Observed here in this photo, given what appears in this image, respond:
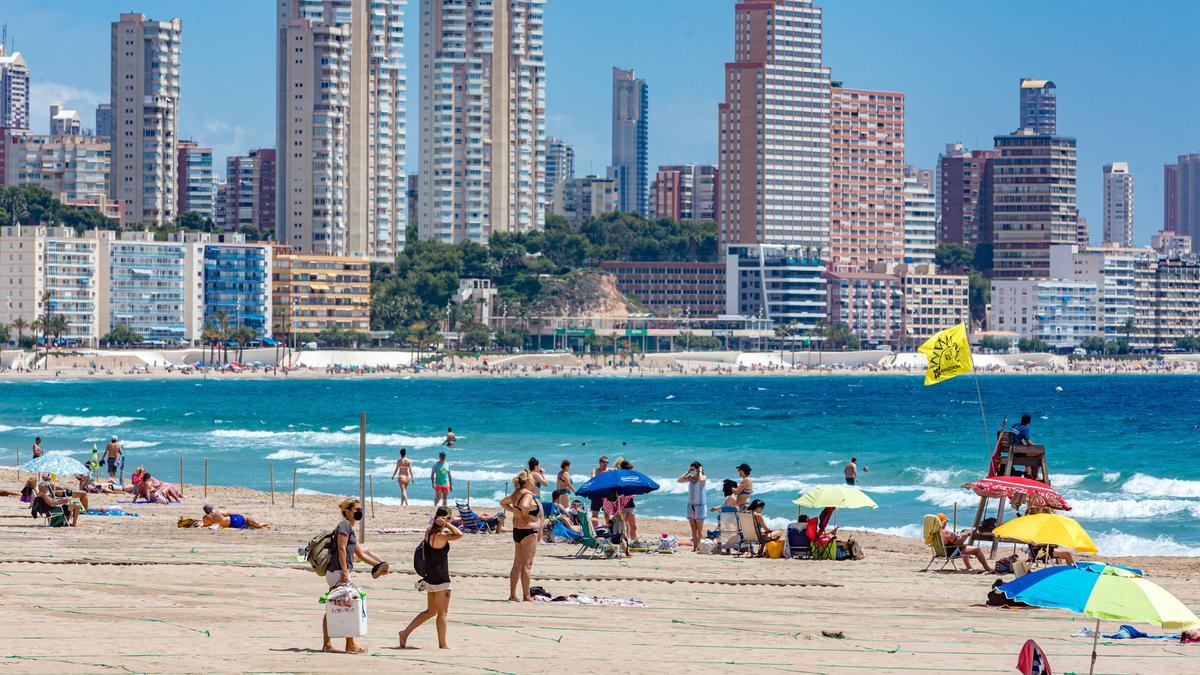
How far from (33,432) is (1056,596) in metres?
63.7

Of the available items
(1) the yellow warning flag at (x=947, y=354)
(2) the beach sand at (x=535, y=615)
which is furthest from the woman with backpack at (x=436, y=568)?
(1) the yellow warning flag at (x=947, y=354)

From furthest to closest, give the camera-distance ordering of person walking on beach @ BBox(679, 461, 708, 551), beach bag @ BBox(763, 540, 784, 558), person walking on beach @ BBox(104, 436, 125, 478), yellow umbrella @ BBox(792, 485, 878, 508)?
person walking on beach @ BBox(104, 436, 125, 478)
person walking on beach @ BBox(679, 461, 708, 551)
yellow umbrella @ BBox(792, 485, 878, 508)
beach bag @ BBox(763, 540, 784, 558)

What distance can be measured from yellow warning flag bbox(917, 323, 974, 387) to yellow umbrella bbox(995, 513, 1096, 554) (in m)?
5.43

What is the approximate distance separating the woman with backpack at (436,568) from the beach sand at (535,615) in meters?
0.24

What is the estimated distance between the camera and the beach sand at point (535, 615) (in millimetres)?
15320

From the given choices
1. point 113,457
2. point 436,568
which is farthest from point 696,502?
point 113,457

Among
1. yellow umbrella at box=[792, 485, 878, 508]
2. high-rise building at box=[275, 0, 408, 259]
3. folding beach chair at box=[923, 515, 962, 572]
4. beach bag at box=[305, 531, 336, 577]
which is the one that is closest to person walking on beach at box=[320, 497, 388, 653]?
beach bag at box=[305, 531, 336, 577]

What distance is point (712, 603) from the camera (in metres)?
19.7

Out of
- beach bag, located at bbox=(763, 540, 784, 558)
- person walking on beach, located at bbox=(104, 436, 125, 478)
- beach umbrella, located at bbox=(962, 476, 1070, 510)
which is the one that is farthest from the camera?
person walking on beach, located at bbox=(104, 436, 125, 478)

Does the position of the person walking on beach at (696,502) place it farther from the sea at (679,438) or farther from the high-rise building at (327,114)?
the high-rise building at (327,114)

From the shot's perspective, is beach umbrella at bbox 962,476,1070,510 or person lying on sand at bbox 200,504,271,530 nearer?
beach umbrella at bbox 962,476,1070,510

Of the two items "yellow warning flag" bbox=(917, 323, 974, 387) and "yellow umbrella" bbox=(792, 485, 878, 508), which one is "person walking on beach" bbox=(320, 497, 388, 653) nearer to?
"yellow warning flag" bbox=(917, 323, 974, 387)

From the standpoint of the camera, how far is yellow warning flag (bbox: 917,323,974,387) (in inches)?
909

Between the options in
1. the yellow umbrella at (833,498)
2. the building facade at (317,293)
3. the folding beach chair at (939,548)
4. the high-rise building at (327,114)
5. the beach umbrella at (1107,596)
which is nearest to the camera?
the beach umbrella at (1107,596)
